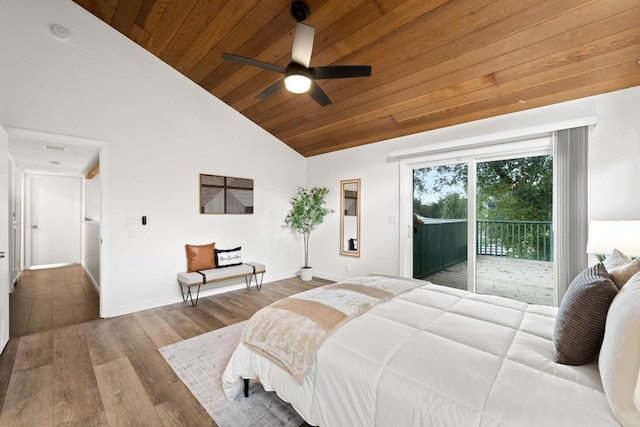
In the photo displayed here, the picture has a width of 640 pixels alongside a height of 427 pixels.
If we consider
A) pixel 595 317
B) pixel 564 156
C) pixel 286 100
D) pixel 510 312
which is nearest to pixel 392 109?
pixel 286 100

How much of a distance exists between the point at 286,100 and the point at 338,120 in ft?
2.67

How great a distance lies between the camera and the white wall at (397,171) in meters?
2.60

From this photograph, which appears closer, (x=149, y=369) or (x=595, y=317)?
(x=595, y=317)

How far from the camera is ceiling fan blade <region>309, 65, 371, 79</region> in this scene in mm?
2184

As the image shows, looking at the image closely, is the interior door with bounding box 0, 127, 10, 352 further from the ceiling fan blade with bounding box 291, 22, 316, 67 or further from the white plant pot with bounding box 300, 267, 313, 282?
the white plant pot with bounding box 300, 267, 313, 282

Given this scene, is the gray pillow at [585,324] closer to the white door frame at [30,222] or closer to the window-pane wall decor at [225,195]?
the window-pane wall decor at [225,195]

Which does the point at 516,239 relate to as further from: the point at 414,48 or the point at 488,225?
the point at 414,48

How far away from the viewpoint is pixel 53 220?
639cm

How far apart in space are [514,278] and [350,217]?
8.32 feet

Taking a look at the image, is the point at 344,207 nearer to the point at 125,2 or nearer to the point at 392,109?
the point at 392,109

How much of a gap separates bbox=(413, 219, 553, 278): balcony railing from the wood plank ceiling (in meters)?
1.40

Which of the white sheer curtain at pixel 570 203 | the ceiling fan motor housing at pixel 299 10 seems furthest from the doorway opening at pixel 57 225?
the white sheer curtain at pixel 570 203

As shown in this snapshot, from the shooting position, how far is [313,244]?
5.56 meters

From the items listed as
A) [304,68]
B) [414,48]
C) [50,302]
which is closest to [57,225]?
→ [50,302]
